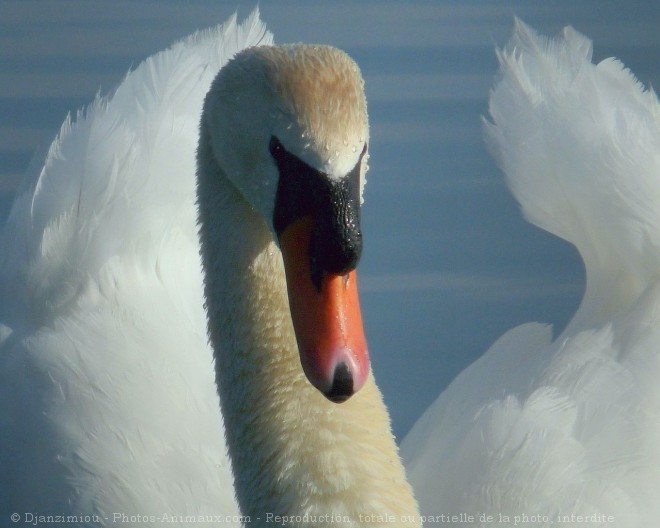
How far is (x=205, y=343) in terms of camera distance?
4820mm

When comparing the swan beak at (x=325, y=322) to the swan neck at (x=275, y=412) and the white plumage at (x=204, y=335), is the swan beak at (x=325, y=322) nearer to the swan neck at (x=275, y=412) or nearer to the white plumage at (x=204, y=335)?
the swan neck at (x=275, y=412)

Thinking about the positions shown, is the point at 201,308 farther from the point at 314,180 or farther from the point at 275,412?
the point at 314,180

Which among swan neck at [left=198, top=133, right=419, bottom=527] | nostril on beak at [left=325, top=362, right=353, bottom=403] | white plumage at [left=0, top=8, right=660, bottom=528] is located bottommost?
white plumage at [left=0, top=8, right=660, bottom=528]

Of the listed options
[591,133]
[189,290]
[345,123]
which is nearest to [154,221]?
[189,290]

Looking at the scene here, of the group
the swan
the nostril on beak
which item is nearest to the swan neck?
the swan

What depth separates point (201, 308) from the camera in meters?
4.90

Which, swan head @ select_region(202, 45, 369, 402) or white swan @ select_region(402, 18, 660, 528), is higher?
swan head @ select_region(202, 45, 369, 402)

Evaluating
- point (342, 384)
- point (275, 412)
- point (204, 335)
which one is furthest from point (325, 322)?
point (204, 335)

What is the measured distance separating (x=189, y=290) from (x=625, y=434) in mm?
1533

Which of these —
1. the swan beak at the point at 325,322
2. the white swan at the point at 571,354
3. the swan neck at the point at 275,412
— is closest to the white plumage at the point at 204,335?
the white swan at the point at 571,354

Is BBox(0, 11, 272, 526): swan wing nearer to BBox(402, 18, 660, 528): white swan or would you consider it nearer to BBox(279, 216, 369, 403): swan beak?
BBox(402, 18, 660, 528): white swan

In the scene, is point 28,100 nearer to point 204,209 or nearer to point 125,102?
point 125,102

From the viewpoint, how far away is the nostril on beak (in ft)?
9.32

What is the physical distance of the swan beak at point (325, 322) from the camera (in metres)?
2.86
